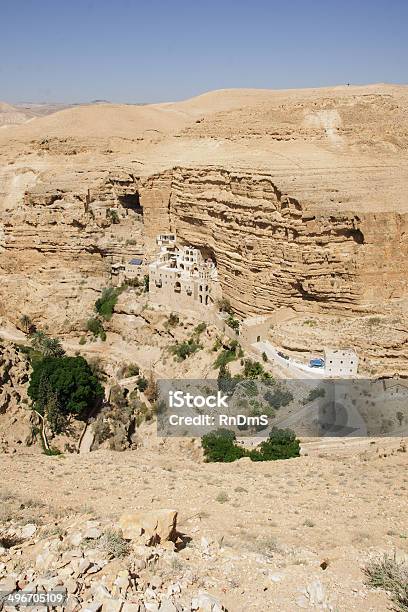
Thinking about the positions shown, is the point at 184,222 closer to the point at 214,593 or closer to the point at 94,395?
the point at 94,395

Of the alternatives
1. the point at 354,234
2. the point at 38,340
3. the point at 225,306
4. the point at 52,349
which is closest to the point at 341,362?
the point at 354,234

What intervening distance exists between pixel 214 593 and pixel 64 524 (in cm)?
265

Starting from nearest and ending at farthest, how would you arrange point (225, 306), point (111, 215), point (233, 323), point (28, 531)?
point (28, 531) → point (233, 323) → point (225, 306) → point (111, 215)

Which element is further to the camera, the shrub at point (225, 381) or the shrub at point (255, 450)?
the shrub at point (225, 381)

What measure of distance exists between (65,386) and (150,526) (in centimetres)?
1317

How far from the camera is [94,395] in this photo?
2023 cm

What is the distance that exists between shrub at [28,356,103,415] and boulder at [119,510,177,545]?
42.0 ft

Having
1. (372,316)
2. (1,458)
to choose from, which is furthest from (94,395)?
(372,316)

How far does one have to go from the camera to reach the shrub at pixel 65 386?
18891 millimetres

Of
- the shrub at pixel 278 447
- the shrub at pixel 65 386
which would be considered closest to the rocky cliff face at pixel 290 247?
the shrub at pixel 278 447

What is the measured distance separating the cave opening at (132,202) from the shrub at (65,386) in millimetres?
9304

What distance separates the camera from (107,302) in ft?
80.7

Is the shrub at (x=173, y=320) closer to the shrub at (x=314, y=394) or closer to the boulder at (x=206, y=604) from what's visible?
the shrub at (x=314, y=394)

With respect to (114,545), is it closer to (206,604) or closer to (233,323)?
(206,604)
